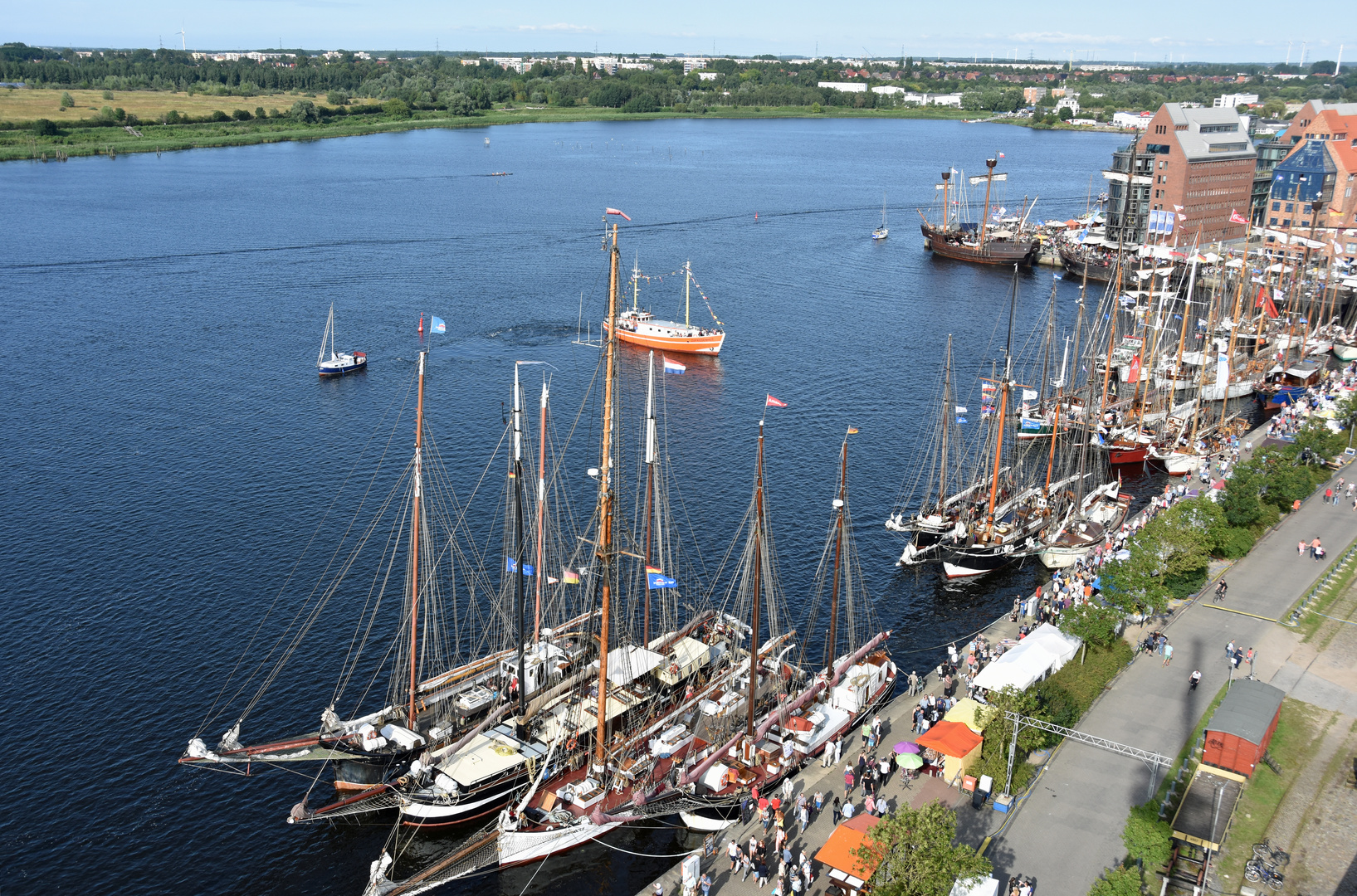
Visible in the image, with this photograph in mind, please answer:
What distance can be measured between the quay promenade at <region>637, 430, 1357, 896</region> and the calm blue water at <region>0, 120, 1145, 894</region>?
6.74m

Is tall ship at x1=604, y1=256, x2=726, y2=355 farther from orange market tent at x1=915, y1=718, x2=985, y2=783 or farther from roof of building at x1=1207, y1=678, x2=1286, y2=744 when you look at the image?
roof of building at x1=1207, y1=678, x2=1286, y2=744

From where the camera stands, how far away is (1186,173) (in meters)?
151

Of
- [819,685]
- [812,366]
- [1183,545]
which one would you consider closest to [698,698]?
[819,685]

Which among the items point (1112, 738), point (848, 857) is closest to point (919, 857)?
point (848, 857)

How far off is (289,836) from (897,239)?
15099 cm

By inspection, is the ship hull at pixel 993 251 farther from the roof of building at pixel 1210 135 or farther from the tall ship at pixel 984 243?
the roof of building at pixel 1210 135

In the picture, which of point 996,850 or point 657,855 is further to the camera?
point 657,855

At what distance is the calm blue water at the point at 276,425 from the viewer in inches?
1775

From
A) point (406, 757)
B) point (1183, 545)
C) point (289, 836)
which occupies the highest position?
point (1183, 545)

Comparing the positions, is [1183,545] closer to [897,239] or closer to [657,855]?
[657,855]

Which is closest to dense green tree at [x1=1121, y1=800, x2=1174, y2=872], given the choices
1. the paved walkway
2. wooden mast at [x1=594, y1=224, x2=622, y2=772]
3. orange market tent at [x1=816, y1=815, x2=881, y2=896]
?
the paved walkway

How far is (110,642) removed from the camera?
56219mm

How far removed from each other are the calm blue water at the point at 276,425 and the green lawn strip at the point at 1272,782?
17278 millimetres

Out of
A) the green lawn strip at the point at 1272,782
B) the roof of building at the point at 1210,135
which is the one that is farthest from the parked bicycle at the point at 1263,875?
the roof of building at the point at 1210,135
